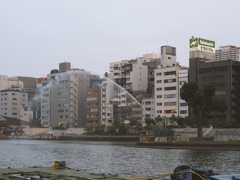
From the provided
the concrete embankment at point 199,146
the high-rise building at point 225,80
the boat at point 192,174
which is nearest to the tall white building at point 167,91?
the high-rise building at point 225,80

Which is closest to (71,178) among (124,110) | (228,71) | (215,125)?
(215,125)

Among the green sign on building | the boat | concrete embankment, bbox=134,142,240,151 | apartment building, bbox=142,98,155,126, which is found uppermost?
the green sign on building

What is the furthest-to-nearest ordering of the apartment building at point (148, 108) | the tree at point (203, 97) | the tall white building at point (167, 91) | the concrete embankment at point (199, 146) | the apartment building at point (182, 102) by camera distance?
the apartment building at point (148, 108) → the tall white building at point (167, 91) → the apartment building at point (182, 102) → the tree at point (203, 97) → the concrete embankment at point (199, 146)

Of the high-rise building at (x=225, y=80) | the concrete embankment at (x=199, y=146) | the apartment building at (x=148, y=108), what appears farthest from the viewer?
the apartment building at (x=148, y=108)

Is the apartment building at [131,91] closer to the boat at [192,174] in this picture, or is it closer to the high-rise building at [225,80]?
the high-rise building at [225,80]

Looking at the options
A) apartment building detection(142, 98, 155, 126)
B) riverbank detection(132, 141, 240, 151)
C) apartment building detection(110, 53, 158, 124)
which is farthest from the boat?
apartment building detection(110, 53, 158, 124)

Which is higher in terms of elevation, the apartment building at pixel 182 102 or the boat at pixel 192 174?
the apartment building at pixel 182 102

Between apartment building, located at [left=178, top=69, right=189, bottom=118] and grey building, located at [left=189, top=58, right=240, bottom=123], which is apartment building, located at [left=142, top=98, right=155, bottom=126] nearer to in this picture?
apartment building, located at [left=178, top=69, right=189, bottom=118]

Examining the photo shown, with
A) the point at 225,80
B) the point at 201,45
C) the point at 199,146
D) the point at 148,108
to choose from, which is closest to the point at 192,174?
the point at 199,146

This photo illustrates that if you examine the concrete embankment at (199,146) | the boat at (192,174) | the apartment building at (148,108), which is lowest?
the concrete embankment at (199,146)

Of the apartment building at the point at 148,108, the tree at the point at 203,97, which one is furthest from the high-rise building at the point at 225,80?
the tree at the point at 203,97

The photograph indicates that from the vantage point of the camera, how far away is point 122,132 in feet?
573

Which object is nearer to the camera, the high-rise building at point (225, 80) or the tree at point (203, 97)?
the tree at point (203, 97)

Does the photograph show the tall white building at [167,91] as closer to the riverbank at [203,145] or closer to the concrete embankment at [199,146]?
the concrete embankment at [199,146]
